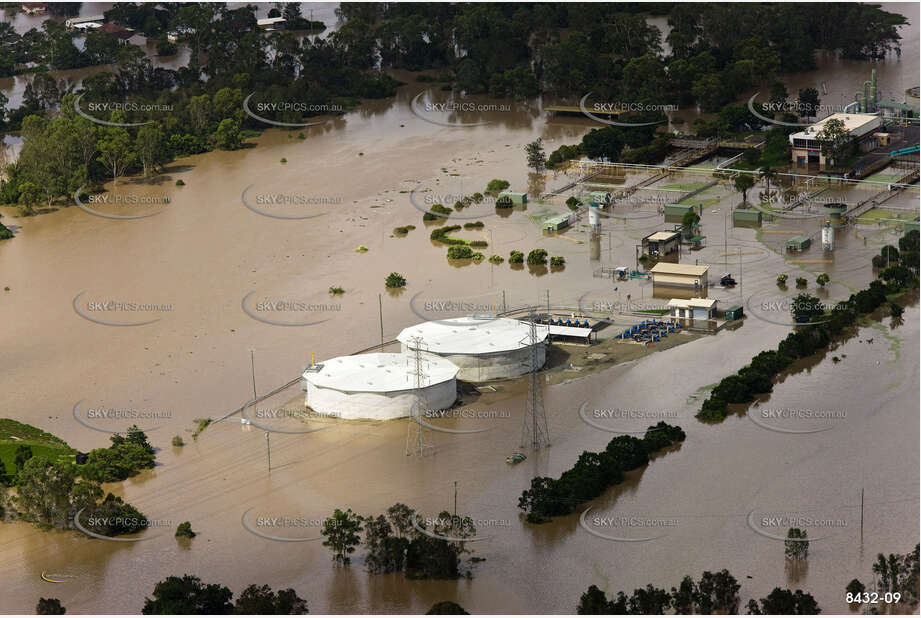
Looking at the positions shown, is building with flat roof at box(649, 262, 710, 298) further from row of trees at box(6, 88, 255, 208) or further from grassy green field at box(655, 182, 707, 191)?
row of trees at box(6, 88, 255, 208)

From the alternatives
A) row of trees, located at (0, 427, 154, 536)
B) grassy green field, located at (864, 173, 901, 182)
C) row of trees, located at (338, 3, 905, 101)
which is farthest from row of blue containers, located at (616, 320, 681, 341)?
row of trees, located at (338, 3, 905, 101)

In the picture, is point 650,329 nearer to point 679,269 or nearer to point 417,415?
point 679,269

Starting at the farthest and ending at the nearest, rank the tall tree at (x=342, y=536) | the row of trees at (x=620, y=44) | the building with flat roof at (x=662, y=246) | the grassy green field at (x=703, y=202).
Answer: the row of trees at (x=620, y=44), the grassy green field at (x=703, y=202), the building with flat roof at (x=662, y=246), the tall tree at (x=342, y=536)

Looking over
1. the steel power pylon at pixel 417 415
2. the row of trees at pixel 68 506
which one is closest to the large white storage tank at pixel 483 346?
the steel power pylon at pixel 417 415

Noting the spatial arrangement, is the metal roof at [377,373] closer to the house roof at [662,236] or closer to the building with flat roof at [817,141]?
the house roof at [662,236]

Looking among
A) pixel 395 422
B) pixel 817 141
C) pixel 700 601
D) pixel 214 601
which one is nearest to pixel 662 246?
pixel 817 141
